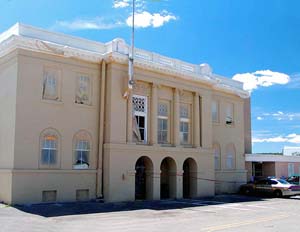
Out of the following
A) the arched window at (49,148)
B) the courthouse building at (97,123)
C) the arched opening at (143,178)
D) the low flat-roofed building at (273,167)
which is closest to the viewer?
the courthouse building at (97,123)

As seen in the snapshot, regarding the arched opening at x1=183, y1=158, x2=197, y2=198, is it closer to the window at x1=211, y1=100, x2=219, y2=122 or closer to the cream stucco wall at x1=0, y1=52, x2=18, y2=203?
the window at x1=211, y1=100, x2=219, y2=122

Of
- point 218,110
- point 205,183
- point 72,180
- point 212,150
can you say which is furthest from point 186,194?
point 72,180

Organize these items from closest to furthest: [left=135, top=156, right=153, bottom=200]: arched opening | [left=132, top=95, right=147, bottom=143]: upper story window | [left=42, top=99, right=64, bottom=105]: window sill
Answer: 1. [left=42, top=99, right=64, bottom=105]: window sill
2. [left=132, top=95, right=147, bottom=143]: upper story window
3. [left=135, top=156, right=153, bottom=200]: arched opening

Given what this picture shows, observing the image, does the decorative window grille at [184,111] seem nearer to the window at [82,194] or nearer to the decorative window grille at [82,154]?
the decorative window grille at [82,154]

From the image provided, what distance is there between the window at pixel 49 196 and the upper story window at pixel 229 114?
1711cm

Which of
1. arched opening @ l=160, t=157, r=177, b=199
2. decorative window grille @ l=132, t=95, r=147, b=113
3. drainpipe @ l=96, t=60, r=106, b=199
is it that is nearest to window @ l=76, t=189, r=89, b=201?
drainpipe @ l=96, t=60, r=106, b=199

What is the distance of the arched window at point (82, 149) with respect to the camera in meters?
23.4

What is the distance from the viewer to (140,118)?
26469 millimetres

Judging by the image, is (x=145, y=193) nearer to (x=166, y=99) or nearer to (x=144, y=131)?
(x=144, y=131)

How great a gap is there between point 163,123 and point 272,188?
10.4 metres

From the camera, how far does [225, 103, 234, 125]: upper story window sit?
34344 millimetres

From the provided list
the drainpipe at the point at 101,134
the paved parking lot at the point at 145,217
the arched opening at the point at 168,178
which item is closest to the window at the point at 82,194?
the drainpipe at the point at 101,134

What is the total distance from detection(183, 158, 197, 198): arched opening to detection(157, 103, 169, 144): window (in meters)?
2.79

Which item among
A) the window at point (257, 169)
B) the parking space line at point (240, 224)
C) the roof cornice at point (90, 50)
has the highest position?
the roof cornice at point (90, 50)
